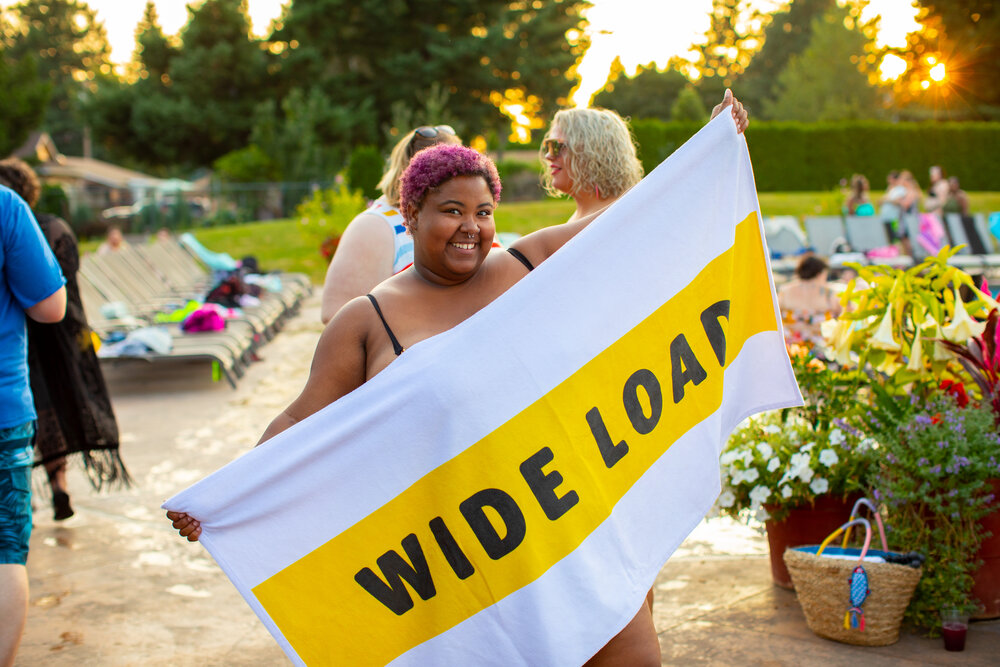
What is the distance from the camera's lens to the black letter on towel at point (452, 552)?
7.30 ft

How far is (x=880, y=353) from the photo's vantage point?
3.77m

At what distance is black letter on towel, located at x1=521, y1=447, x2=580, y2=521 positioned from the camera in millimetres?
2229

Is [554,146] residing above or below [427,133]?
below

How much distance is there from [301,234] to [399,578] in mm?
19496

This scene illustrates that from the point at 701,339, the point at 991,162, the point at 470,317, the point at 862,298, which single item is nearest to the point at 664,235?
the point at 701,339

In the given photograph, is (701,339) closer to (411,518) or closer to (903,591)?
(411,518)

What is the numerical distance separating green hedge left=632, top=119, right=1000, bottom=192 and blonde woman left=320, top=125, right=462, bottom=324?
31.0 m

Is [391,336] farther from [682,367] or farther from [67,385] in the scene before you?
[67,385]

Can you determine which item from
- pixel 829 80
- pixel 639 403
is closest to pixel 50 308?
pixel 639 403

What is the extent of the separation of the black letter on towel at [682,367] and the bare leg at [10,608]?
214 centimetres

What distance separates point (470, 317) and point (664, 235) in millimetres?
650

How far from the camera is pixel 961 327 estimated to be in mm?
3510

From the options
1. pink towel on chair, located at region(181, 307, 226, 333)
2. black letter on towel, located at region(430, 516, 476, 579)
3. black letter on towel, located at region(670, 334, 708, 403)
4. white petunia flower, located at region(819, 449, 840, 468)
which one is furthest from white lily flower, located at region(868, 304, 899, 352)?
pink towel on chair, located at region(181, 307, 226, 333)

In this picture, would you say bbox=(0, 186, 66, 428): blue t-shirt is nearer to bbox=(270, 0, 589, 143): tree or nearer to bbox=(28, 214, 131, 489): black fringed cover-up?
bbox=(28, 214, 131, 489): black fringed cover-up
